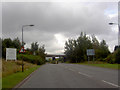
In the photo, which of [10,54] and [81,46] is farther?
[81,46]

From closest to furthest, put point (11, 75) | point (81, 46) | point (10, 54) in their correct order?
point (11, 75) < point (10, 54) < point (81, 46)

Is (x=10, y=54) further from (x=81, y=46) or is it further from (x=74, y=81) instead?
(x=81, y=46)

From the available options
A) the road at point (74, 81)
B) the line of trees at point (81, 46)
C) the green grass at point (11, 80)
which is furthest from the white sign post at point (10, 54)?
the line of trees at point (81, 46)

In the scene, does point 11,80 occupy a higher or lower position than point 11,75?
higher

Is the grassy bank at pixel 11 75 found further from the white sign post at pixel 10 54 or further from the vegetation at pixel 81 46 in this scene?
the vegetation at pixel 81 46

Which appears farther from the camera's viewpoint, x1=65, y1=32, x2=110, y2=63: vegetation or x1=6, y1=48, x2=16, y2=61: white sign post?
Result: x1=65, y1=32, x2=110, y2=63: vegetation

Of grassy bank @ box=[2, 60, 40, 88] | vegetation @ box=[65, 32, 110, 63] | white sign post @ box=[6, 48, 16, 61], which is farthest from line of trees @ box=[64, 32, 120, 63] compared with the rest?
grassy bank @ box=[2, 60, 40, 88]

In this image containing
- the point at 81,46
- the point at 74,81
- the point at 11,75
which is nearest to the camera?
the point at 74,81

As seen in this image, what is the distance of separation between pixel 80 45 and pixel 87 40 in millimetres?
4648

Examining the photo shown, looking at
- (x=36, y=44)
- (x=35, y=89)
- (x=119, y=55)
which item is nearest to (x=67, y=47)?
(x=36, y=44)

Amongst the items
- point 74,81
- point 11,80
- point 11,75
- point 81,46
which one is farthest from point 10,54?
point 81,46

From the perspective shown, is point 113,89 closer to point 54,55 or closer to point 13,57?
point 13,57

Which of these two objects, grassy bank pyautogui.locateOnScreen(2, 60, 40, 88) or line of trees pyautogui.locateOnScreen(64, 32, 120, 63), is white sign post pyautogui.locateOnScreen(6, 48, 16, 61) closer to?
grassy bank pyautogui.locateOnScreen(2, 60, 40, 88)

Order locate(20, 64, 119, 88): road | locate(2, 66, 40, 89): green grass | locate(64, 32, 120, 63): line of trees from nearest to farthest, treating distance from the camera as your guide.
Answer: locate(2, 66, 40, 89): green grass, locate(20, 64, 119, 88): road, locate(64, 32, 120, 63): line of trees
